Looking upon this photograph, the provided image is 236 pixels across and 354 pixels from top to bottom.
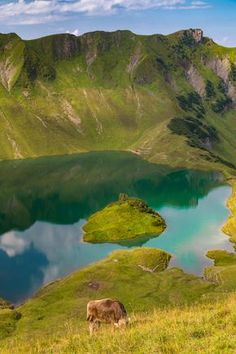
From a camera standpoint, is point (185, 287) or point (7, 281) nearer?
point (185, 287)

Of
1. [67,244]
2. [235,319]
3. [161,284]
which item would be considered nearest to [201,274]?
[161,284]

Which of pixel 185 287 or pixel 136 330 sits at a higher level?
pixel 136 330

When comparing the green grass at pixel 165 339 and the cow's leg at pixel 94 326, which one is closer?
the green grass at pixel 165 339

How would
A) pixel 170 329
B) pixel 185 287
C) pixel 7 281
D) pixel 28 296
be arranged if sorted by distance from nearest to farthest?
1. pixel 170 329
2. pixel 185 287
3. pixel 28 296
4. pixel 7 281

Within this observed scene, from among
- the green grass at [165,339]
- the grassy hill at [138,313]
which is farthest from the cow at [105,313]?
the green grass at [165,339]

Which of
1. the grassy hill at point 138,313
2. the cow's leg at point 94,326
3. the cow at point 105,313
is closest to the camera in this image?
the grassy hill at point 138,313

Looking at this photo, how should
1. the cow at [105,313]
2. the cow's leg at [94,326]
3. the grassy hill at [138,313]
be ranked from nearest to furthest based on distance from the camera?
the grassy hill at [138,313]
the cow's leg at [94,326]
the cow at [105,313]

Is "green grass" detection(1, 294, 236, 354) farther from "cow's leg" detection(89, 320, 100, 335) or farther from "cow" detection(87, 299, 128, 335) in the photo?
"cow" detection(87, 299, 128, 335)

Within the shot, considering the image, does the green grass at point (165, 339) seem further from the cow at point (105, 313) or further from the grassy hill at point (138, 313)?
the cow at point (105, 313)

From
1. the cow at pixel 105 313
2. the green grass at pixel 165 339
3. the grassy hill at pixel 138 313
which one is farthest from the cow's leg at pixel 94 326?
the grassy hill at pixel 138 313

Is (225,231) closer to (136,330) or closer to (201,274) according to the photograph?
(201,274)

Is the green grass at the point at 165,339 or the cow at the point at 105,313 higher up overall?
the green grass at the point at 165,339
